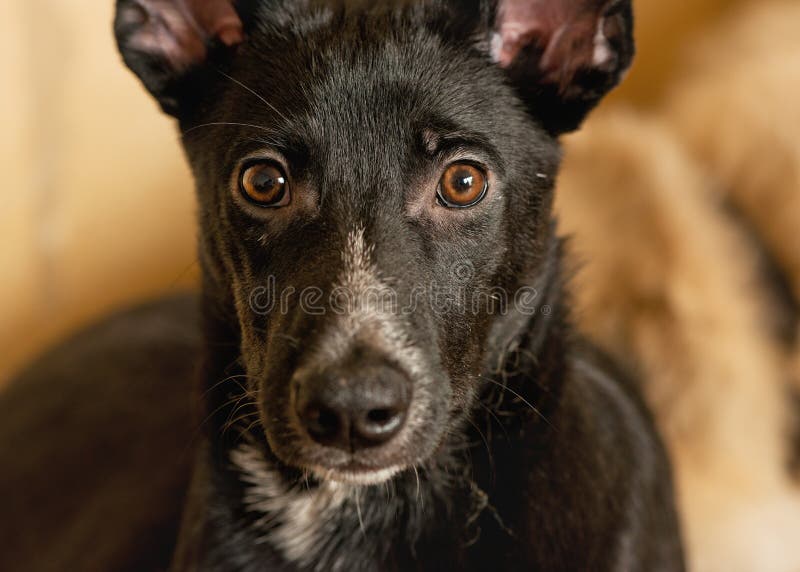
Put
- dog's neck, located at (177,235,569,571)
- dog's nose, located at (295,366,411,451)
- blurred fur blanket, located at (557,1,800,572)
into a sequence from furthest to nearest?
blurred fur blanket, located at (557,1,800,572) < dog's neck, located at (177,235,569,571) < dog's nose, located at (295,366,411,451)

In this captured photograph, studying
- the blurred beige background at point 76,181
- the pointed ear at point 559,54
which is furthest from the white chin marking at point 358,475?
the blurred beige background at point 76,181

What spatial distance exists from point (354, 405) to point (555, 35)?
2.15ft

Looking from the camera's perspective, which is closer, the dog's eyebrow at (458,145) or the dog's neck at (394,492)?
the dog's eyebrow at (458,145)

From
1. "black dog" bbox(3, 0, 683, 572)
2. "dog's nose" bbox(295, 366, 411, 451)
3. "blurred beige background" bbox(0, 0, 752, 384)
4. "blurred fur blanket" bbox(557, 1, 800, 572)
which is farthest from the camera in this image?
"blurred beige background" bbox(0, 0, 752, 384)

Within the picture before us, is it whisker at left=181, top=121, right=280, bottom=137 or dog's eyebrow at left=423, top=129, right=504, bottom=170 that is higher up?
dog's eyebrow at left=423, top=129, right=504, bottom=170

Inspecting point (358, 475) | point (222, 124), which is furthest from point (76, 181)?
point (358, 475)

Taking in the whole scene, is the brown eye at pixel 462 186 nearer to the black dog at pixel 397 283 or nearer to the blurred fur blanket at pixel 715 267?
the black dog at pixel 397 283

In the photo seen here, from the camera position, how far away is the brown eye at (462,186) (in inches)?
47.7

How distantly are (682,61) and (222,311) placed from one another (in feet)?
5.80

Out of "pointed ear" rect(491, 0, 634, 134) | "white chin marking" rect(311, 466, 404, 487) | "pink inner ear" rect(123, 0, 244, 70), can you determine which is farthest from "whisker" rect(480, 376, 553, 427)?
"pink inner ear" rect(123, 0, 244, 70)

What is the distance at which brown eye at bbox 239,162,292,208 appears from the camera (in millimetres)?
1211

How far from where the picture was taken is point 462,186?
47.9 inches

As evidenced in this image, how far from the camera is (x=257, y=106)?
4.09ft

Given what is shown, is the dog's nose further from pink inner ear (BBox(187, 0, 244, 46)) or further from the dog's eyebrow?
pink inner ear (BBox(187, 0, 244, 46))
